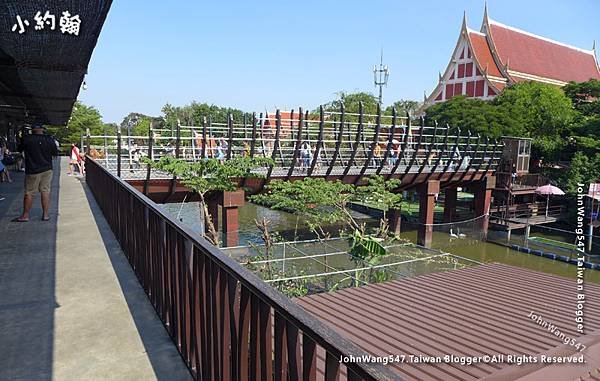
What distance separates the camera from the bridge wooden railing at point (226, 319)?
3.79 ft

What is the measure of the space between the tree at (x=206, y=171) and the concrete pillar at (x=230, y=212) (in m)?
0.35

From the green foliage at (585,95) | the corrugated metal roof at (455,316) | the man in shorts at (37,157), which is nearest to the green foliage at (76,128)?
the man in shorts at (37,157)

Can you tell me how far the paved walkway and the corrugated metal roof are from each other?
2.24m

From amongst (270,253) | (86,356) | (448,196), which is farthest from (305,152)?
(86,356)

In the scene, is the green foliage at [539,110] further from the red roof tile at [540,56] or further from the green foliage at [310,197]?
the green foliage at [310,197]

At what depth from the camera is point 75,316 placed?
2.93m

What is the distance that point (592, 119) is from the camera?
73.9 feet

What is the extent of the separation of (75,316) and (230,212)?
1078 cm

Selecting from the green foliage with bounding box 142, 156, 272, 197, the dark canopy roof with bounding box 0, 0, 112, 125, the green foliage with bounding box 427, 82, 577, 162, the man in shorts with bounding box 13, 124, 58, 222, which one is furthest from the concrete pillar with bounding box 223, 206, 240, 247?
the green foliage with bounding box 427, 82, 577, 162

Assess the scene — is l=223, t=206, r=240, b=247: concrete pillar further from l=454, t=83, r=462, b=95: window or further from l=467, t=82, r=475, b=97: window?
l=454, t=83, r=462, b=95: window

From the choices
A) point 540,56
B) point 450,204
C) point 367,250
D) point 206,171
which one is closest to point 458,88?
point 540,56

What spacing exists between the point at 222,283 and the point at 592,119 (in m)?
26.9

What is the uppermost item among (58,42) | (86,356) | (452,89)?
(452,89)

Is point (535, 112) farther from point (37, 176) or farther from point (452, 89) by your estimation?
point (37, 176)
